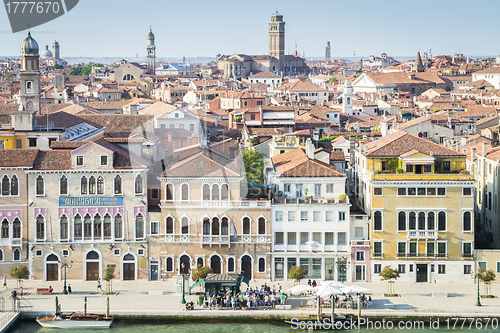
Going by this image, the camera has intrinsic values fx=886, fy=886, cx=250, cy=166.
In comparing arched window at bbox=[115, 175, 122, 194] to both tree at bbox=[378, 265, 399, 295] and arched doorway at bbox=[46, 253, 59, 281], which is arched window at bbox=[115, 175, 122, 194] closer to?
arched doorway at bbox=[46, 253, 59, 281]

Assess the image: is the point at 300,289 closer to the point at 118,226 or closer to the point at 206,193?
the point at 206,193

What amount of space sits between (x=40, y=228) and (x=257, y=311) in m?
8.42

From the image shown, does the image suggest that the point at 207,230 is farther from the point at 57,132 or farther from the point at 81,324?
the point at 57,132

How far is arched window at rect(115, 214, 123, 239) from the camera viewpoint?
1204 inches

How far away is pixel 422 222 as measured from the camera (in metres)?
30.8

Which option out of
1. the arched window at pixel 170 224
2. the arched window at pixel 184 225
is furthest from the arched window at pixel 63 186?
the arched window at pixel 184 225

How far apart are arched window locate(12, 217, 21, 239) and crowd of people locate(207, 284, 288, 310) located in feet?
23.8

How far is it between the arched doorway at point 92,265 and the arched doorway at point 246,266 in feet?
16.5

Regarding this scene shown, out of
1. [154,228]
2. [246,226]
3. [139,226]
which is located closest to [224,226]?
[246,226]

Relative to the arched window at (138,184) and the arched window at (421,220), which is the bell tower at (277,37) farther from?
the arched window at (138,184)

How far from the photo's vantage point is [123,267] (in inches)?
1212

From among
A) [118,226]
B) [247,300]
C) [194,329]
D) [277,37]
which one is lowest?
[194,329]

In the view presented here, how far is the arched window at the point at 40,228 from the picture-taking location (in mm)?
30484

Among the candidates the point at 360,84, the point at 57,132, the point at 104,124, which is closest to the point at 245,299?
the point at 57,132
